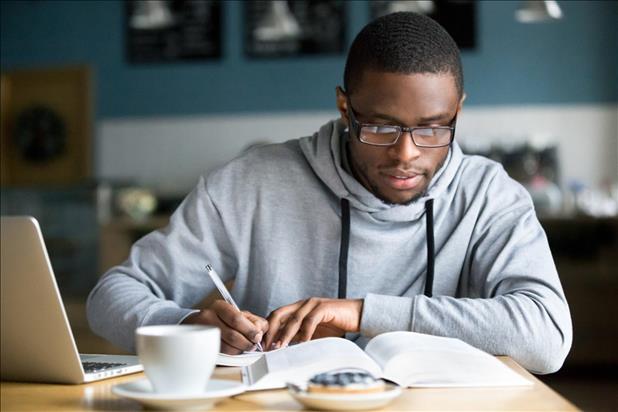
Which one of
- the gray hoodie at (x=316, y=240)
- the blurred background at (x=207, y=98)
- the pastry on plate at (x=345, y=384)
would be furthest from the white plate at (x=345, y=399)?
the blurred background at (x=207, y=98)

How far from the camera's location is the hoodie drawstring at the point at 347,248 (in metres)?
1.78

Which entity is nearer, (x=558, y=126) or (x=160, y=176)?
(x=558, y=126)

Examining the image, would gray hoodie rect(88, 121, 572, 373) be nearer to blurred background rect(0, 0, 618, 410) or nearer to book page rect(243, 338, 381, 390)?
book page rect(243, 338, 381, 390)

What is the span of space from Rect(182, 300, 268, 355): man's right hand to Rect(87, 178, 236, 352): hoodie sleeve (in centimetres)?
31

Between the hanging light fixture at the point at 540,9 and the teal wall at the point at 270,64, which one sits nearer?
the hanging light fixture at the point at 540,9

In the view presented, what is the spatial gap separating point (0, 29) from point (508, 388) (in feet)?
19.4

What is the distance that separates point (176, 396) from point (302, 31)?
518cm

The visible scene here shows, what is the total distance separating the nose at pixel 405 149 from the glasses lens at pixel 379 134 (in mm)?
13

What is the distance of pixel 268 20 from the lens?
5676 millimetres

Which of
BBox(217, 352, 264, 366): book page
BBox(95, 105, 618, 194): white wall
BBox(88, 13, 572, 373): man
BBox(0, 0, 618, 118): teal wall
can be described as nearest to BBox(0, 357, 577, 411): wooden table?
BBox(217, 352, 264, 366): book page

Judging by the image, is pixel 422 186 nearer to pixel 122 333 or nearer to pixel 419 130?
pixel 419 130

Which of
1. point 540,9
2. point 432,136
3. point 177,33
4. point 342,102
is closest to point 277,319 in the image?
point 432,136

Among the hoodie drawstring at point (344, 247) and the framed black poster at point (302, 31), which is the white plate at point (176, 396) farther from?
the framed black poster at point (302, 31)

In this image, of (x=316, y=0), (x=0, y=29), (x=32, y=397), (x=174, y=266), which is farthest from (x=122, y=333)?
(x=0, y=29)
